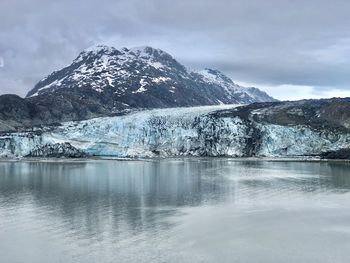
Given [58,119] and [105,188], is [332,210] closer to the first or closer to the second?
[105,188]

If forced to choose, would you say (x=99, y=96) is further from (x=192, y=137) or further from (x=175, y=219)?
(x=175, y=219)

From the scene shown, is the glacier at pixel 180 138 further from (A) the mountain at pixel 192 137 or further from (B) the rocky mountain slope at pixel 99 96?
(B) the rocky mountain slope at pixel 99 96

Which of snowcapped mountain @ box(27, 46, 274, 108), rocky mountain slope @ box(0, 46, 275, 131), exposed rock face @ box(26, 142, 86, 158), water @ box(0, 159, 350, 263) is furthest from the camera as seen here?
snowcapped mountain @ box(27, 46, 274, 108)

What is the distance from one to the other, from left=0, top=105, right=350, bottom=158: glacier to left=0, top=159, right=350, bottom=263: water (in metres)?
30.6

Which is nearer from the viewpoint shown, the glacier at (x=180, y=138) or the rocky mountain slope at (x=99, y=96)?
the glacier at (x=180, y=138)

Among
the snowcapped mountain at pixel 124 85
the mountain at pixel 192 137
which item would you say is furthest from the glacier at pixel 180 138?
the snowcapped mountain at pixel 124 85

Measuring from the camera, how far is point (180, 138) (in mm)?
88625

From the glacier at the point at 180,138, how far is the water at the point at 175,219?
101 feet

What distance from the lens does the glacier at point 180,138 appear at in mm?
84375

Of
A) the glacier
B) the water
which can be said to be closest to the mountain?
the glacier

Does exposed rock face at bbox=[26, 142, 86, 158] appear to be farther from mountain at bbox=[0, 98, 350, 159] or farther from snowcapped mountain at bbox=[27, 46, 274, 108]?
snowcapped mountain at bbox=[27, 46, 274, 108]

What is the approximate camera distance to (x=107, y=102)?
495ft

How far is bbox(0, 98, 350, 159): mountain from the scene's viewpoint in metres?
84.3

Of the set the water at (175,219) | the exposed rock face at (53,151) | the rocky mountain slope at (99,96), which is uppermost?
the rocky mountain slope at (99,96)
